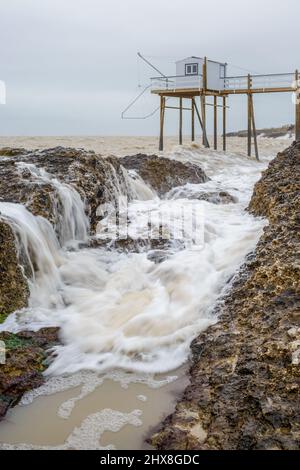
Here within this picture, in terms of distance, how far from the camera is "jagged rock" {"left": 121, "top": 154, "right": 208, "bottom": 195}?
1056 cm

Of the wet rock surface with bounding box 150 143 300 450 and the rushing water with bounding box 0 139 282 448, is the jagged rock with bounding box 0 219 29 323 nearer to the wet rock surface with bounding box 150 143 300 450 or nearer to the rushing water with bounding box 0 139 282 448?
the rushing water with bounding box 0 139 282 448

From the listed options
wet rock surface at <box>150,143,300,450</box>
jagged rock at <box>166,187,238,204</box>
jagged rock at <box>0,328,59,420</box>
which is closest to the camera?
wet rock surface at <box>150,143,300,450</box>

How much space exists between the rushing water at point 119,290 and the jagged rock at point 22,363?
0.12 metres

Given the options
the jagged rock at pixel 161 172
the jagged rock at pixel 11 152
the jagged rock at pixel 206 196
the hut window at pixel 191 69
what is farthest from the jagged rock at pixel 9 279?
the hut window at pixel 191 69

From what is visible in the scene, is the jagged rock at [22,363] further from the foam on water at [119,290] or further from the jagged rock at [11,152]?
the jagged rock at [11,152]

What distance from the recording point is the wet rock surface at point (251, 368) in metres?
2.73

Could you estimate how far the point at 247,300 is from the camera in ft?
13.5

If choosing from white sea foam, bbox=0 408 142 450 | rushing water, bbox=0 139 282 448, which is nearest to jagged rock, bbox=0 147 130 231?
rushing water, bbox=0 139 282 448

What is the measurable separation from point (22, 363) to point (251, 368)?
176 cm

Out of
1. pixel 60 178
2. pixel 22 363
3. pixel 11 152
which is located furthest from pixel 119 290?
pixel 11 152

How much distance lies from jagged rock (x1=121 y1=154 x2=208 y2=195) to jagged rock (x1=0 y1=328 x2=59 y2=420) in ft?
21.2

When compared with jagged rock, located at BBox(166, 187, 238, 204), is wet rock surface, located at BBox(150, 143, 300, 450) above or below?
below

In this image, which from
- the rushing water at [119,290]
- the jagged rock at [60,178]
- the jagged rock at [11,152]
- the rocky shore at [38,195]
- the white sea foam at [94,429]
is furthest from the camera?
the jagged rock at [11,152]

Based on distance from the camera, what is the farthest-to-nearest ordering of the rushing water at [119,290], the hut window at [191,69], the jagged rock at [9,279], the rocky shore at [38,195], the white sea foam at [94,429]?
the hut window at [191,69] → the jagged rock at [9,279] → the rushing water at [119,290] → the rocky shore at [38,195] → the white sea foam at [94,429]
